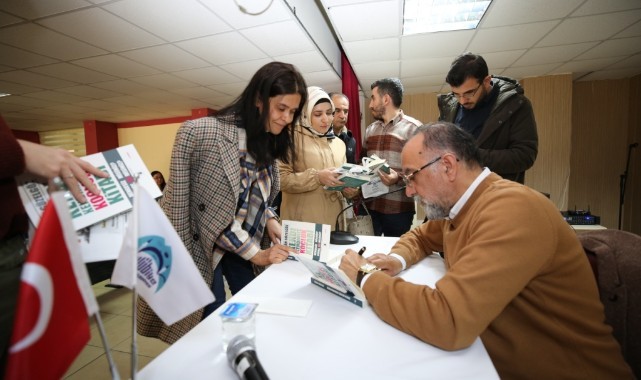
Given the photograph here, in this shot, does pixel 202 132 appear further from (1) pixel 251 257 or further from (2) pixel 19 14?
(2) pixel 19 14

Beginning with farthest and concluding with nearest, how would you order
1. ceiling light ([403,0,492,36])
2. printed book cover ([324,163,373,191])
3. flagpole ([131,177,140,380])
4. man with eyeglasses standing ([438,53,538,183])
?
ceiling light ([403,0,492,36]) < man with eyeglasses standing ([438,53,538,183]) < printed book cover ([324,163,373,191]) < flagpole ([131,177,140,380])

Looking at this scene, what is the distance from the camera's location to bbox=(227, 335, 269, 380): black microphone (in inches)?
24.0

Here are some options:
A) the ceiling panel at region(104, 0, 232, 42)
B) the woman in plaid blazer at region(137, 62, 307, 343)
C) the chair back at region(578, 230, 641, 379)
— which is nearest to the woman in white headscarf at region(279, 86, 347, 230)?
the woman in plaid blazer at region(137, 62, 307, 343)

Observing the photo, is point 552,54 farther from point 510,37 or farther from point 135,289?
point 135,289

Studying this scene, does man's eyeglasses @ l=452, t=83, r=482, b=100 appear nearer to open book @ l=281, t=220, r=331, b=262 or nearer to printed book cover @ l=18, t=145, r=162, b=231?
open book @ l=281, t=220, r=331, b=262

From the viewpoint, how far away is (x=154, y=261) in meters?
0.66

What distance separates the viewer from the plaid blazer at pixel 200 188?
48.5 inches

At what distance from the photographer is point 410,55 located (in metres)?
4.21

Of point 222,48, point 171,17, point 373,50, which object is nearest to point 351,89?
point 373,50

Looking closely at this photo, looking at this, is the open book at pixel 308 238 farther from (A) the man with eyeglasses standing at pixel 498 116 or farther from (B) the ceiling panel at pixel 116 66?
(B) the ceiling panel at pixel 116 66

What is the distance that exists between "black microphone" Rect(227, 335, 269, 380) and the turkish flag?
282 mm

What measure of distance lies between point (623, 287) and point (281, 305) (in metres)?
0.96

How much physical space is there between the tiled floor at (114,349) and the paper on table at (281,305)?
162 cm

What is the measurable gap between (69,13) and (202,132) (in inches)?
100
